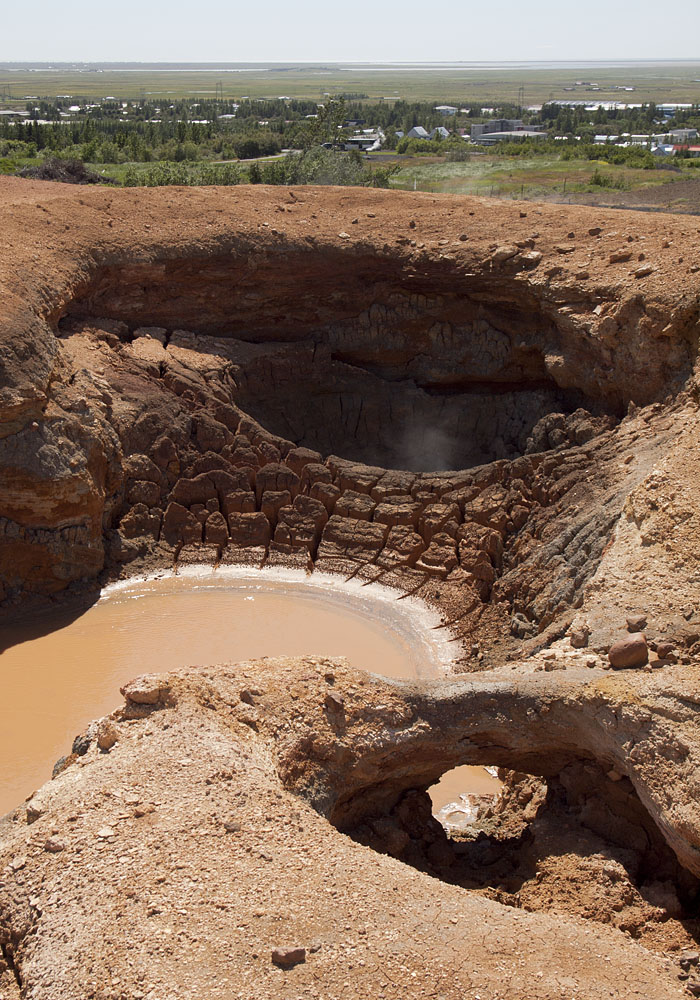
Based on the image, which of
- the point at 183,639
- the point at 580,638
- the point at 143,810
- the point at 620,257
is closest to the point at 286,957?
the point at 143,810

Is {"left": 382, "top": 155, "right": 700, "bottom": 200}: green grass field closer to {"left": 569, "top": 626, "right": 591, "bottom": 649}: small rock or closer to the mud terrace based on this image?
the mud terrace

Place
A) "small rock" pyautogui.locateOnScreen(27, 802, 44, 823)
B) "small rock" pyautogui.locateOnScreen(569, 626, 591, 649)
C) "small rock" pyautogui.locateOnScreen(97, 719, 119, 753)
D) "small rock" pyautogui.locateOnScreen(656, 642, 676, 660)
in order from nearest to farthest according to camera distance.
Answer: "small rock" pyautogui.locateOnScreen(27, 802, 44, 823) < "small rock" pyautogui.locateOnScreen(97, 719, 119, 753) < "small rock" pyautogui.locateOnScreen(656, 642, 676, 660) < "small rock" pyautogui.locateOnScreen(569, 626, 591, 649)

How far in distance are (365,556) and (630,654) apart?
21.7 ft

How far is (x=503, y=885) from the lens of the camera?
23.7 feet

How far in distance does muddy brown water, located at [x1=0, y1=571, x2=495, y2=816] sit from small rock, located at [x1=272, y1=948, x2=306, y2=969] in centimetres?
502

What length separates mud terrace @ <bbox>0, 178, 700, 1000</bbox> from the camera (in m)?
5.62

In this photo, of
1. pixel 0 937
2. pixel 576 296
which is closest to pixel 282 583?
pixel 576 296

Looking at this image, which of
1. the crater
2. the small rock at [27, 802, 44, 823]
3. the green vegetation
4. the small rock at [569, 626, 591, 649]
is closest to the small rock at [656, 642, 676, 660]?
the small rock at [569, 626, 591, 649]

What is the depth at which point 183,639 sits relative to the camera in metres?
12.4

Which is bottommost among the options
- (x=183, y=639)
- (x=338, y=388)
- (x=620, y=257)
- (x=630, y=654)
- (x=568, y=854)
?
(x=183, y=639)

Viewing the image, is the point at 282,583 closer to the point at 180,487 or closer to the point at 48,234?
the point at 180,487

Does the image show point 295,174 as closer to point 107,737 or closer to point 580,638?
point 580,638

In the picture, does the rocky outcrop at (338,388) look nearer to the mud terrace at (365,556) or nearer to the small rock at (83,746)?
the mud terrace at (365,556)

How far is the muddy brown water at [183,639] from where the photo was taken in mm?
10875
